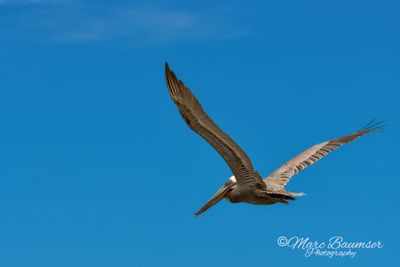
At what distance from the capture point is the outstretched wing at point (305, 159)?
73.0ft

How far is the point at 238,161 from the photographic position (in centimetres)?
1941

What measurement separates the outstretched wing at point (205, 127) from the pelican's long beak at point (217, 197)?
7.98ft

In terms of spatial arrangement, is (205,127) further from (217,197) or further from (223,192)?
(217,197)

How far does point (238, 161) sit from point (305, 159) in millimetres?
5409

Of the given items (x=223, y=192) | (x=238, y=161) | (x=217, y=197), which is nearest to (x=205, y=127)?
(x=238, y=161)

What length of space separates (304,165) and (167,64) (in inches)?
319

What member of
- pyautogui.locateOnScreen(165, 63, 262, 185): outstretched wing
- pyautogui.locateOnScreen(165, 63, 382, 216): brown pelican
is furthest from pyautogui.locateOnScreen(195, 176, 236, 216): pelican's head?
pyautogui.locateOnScreen(165, 63, 262, 185): outstretched wing

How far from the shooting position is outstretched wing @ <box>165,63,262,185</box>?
17500 mm

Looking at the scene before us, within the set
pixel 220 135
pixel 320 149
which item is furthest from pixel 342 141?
pixel 220 135

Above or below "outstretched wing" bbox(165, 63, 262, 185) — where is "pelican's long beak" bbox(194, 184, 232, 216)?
above

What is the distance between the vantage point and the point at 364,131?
1062 inches

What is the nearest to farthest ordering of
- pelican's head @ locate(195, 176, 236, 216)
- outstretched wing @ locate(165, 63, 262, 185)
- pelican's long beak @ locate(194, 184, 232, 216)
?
outstretched wing @ locate(165, 63, 262, 185)
pelican's head @ locate(195, 176, 236, 216)
pelican's long beak @ locate(194, 184, 232, 216)

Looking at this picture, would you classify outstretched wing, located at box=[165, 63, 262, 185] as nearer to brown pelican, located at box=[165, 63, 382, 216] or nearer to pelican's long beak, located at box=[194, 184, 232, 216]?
brown pelican, located at box=[165, 63, 382, 216]

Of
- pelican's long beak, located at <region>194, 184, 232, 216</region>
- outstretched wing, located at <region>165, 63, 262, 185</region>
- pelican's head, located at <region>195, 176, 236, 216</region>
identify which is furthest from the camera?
pelican's long beak, located at <region>194, 184, 232, 216</region>
